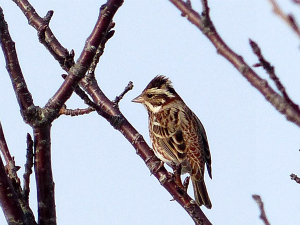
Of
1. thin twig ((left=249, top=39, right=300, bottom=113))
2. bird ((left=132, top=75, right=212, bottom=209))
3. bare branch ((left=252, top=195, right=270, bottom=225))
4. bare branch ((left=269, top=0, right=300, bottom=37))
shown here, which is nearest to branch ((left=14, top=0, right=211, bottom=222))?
bird ((left=132, top=75, right=212, bottom=209))

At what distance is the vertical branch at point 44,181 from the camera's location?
3.87 meters

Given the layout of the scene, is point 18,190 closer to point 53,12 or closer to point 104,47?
point 53,12

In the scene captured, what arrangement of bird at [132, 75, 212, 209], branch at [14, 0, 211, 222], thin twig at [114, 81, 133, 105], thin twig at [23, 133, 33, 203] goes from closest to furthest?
1. thin twig at [23, 133, 33, 203]
2. branch at [14, 0, 211, 222]
3. thin twig at [114, 81, 133, 105]
4. bird at [132, 75, 212, 209]

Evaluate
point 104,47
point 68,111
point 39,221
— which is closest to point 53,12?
point 104,47

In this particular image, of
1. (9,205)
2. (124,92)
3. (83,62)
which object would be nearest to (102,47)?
(124,92)

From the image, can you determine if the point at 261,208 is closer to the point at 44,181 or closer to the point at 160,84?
the point at 44,181

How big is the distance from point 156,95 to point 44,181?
6.12 metres

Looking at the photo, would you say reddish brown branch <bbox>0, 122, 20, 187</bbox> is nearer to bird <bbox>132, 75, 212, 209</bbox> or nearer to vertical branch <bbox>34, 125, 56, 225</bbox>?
A: vertical branch <bbox>34, 125, 56, 225</bbox>

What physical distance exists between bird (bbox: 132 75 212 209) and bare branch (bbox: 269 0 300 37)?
5.69m

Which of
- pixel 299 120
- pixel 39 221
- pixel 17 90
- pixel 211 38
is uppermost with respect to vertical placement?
pixel 17 90

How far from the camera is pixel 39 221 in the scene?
390cm

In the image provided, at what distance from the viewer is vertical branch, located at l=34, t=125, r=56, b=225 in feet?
12.7

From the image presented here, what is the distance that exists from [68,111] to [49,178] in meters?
1.92

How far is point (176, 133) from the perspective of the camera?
9.16 m
